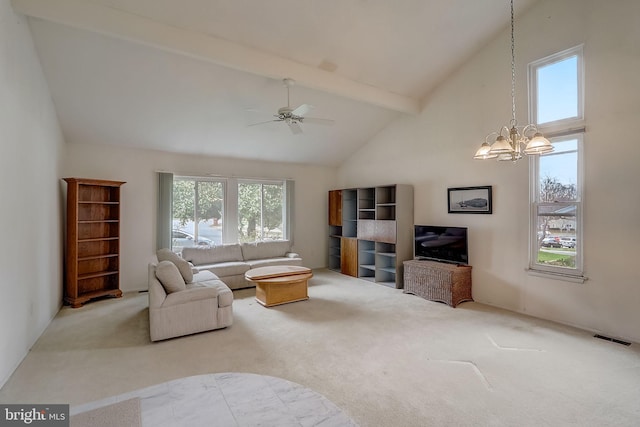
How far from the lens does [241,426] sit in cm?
128

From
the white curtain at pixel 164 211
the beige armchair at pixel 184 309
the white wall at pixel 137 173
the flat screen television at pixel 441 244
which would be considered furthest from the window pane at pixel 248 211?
the flat screen television at pixel 441 244

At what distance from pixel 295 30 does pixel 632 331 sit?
5.24 metres

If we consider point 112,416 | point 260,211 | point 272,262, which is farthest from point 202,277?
point 112,416

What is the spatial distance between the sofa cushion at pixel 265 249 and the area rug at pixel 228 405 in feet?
16.2

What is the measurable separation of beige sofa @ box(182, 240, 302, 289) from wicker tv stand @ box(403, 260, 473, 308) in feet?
7.90

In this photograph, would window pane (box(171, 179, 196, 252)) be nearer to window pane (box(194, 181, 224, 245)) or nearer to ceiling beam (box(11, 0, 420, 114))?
window pane (box(194, 181, 224, 245))

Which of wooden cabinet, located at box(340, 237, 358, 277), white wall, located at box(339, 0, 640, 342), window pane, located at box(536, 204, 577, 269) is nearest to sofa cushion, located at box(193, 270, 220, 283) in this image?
wooden cabinet, located at box(340, 237, 358, 277)

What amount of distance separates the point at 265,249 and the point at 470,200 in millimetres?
4072

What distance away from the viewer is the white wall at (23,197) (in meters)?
2.67

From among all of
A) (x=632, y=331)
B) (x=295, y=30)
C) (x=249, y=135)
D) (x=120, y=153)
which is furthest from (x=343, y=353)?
(x=120, y=153)

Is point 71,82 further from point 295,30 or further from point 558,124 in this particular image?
point 558,124

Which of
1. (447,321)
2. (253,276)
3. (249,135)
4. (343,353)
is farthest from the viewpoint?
(249,135)

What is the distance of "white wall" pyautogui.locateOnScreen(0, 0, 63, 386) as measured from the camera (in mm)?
2672

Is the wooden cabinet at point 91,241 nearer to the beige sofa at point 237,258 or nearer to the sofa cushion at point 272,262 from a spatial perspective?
the beige sofa at point 237,258
